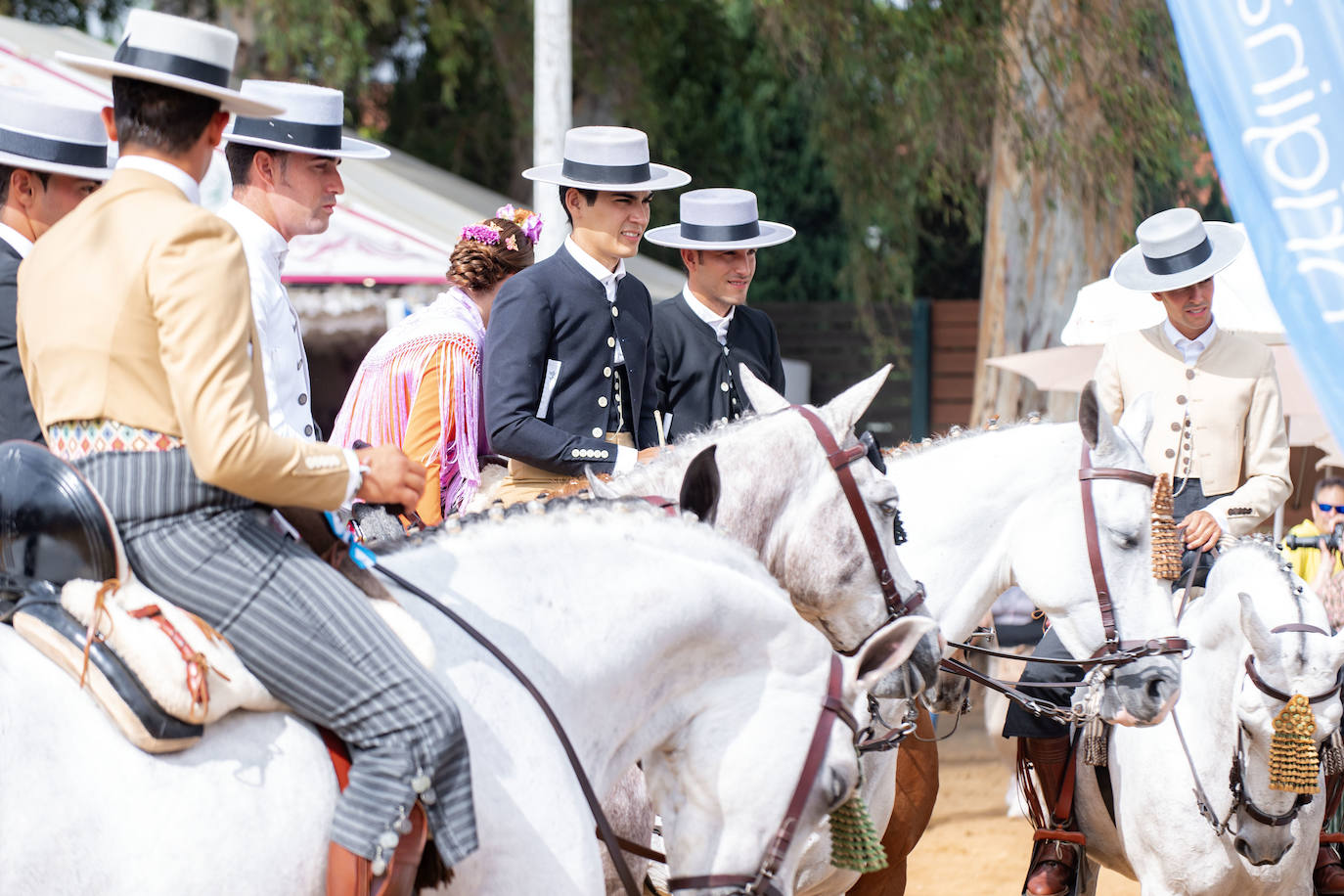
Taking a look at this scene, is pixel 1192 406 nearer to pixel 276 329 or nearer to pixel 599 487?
pixel 599 487

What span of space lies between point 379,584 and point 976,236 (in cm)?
1083

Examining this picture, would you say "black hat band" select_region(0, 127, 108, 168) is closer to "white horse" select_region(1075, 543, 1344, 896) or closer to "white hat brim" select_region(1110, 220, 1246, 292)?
"white hat brim" select_region(1110, 220, 1246, 292)

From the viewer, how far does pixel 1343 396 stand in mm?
2799

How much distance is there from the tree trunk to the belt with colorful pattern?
8.55 meters

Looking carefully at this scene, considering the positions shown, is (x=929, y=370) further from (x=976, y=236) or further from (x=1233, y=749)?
(x=1233, y=749)

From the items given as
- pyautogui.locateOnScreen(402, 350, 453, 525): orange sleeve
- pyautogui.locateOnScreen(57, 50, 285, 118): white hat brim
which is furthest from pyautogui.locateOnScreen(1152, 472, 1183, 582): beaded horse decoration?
pyautogui.locateOnScreen(57, 50, 285, 118): white hat brim

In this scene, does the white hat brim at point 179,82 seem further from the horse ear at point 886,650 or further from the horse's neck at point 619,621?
the horse ear at point 886,650

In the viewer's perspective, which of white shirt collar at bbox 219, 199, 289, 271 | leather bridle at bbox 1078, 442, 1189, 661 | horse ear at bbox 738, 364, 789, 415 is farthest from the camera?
leather bridle at bbox 1078, 442, 1189, 661

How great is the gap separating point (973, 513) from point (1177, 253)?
1431 millimetres

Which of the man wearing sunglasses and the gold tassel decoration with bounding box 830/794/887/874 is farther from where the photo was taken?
the man wearing sunglasses

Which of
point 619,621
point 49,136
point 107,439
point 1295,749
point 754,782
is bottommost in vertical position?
point 1295,749

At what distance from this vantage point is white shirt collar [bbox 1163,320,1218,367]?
17.3 ft

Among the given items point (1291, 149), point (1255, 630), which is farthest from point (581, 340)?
point (1255, 630)

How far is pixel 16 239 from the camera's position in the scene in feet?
12.7
